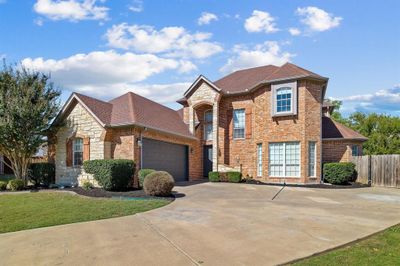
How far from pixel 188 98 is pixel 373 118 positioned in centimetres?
3237

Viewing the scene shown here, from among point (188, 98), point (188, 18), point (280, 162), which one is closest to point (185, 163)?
point (188, 98)

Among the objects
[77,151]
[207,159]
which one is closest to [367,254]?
[77,151]

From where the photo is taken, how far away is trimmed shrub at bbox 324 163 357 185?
18.7 metres

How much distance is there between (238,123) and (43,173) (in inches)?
511

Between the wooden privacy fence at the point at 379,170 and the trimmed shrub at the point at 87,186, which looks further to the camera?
the wooden privacy fence at the point at 379,170

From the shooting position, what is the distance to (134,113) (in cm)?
1748

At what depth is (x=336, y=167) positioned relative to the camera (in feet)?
62.3

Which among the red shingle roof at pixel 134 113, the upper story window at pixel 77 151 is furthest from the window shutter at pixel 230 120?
the upper story window at pixel 77 151

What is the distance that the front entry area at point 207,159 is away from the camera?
77.6ft

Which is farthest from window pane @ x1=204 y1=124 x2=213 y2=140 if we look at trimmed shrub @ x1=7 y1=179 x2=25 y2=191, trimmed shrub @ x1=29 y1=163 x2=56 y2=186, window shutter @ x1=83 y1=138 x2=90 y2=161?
trimmed shrub @ x1=7 y1=179 x2=25 y2=191

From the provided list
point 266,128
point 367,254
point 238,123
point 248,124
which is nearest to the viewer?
point 367,254

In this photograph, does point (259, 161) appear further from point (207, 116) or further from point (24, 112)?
point (24, 112)

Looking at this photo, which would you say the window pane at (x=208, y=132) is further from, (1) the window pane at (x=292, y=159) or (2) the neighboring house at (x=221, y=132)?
(1) the window pane at (x=292, y=159)

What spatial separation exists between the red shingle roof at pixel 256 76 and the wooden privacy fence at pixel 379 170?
6.00 meters
